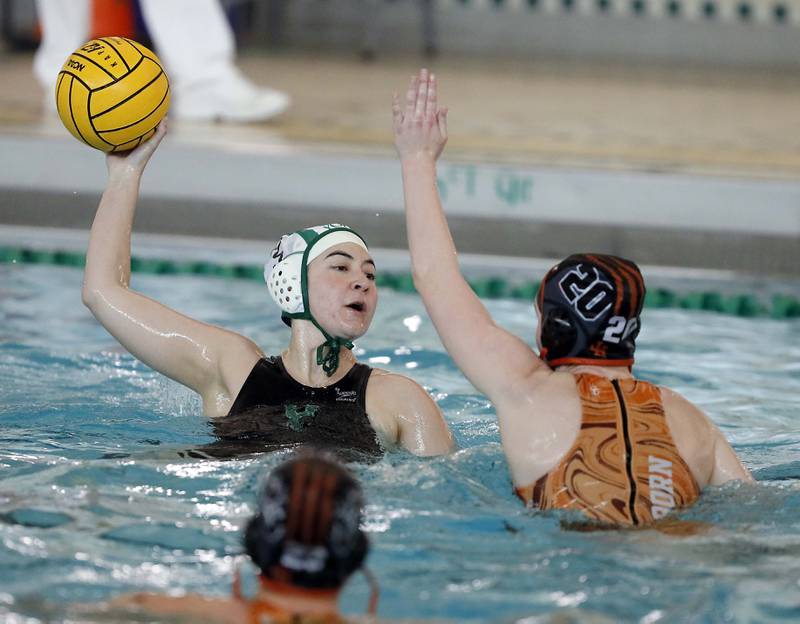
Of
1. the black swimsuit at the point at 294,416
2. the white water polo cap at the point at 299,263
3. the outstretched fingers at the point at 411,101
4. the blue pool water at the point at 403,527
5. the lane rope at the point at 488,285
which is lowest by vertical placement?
the blue pool water at the point at 403,527

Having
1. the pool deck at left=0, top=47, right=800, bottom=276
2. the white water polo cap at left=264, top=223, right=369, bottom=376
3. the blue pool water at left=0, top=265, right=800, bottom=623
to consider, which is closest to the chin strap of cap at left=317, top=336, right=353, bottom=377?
the white water polo cap at left=264, top=223, right=369, bottom=376

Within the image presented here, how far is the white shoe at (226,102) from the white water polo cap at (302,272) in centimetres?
474

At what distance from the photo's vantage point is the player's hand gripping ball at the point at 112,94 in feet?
11.8

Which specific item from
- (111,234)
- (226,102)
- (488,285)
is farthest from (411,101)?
(226,102)

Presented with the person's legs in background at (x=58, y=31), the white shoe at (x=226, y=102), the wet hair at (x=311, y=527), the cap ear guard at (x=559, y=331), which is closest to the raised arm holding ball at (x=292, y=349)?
the cap ear guard at (x=559, y=331)

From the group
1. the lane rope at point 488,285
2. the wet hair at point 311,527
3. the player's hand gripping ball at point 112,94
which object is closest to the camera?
the wet hair at point 311,527

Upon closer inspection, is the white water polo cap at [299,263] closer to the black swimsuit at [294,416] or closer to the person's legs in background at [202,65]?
the black swimsuit at [294,416]

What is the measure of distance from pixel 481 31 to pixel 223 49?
4.82 metres

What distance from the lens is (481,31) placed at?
39.9ft

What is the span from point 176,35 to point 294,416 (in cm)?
488

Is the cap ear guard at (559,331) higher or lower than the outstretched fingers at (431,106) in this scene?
lower

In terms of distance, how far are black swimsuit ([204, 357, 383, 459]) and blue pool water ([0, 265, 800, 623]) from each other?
100mm

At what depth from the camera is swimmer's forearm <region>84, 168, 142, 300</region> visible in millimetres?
3393

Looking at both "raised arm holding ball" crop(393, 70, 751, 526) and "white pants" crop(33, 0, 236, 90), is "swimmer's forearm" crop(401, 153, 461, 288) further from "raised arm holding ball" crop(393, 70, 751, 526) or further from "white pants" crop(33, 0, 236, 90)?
"white pants" crop(33, 0, 236, 90)
